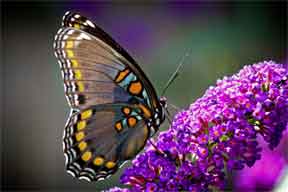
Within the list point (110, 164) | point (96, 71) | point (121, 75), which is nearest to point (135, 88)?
point (121, 75)

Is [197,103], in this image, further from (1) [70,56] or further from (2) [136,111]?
(1) [70,56]

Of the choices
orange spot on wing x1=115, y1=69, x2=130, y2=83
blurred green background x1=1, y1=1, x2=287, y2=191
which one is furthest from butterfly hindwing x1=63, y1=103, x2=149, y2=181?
blurred green background x1=1, y1=1, x2=287, y2=191

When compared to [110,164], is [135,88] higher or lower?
higher

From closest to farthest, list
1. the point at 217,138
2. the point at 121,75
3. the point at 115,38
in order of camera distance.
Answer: the point at 217,138
the point at 121,75
the point at 115,38

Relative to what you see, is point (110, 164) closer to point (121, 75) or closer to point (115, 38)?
point (121, 75)

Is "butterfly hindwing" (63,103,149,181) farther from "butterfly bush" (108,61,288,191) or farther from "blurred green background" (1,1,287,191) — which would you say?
"blurred green background" (1,1,287,191)

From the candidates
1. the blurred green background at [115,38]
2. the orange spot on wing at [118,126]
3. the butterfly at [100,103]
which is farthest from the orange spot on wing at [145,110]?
the blurred green background at [115,38]

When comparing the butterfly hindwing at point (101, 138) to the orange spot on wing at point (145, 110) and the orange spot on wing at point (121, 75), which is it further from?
the orange spot on wing at point (121, 75)

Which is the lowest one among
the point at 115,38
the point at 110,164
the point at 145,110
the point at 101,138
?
the point at 110,164
